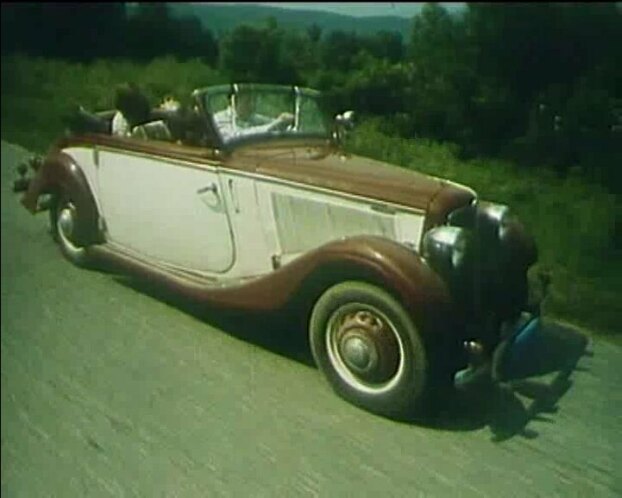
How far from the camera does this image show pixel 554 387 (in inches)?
78.0

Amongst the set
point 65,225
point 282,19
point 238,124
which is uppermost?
point 282,19

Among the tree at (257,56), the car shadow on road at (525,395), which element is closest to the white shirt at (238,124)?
the tree at (257,56)

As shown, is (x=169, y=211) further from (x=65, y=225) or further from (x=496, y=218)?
(x=496, y=218)

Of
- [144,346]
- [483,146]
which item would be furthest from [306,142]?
[144,346]

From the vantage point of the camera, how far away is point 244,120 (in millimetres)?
2229

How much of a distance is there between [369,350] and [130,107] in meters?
0.81

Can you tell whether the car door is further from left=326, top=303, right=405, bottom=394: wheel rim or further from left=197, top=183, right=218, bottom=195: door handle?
left=326, top=303, right=405, bottom=394: wheel rim

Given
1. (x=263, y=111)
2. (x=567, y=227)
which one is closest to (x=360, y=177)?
(x=263, y=111)

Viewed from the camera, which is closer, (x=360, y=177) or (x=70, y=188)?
(x=360, y=177)

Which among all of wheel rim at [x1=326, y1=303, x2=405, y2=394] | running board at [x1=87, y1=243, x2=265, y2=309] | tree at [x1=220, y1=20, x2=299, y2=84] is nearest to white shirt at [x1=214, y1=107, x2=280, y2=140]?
tree at [x1=220, y1=20, x2=299, y2=84]

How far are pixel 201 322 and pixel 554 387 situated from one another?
86cm

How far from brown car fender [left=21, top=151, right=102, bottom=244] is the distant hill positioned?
50cm

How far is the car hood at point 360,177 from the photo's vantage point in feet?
6.34

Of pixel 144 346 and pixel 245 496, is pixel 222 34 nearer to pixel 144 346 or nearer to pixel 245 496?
pixel 144 346
